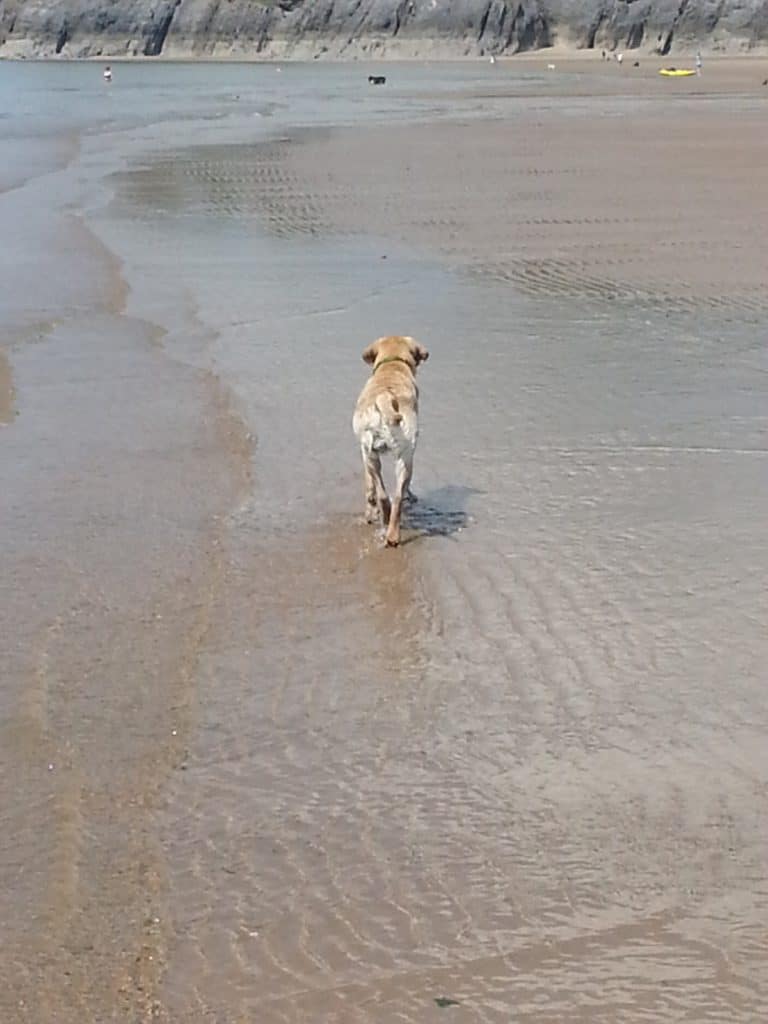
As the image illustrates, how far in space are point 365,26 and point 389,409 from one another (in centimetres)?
9946

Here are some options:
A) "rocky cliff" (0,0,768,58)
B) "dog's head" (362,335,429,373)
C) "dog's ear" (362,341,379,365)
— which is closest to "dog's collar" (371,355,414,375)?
"dog's head" (362,335,429,373)

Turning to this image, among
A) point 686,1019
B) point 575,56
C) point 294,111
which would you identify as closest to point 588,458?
point 686,1019

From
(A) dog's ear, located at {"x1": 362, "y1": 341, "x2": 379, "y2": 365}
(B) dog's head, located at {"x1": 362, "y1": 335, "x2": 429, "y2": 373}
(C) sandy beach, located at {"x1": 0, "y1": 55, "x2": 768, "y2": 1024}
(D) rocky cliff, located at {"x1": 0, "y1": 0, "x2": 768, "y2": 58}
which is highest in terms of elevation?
(B) dog's head, located at {"x1": 362, "y1": 335, "x2": 429, "y2": 373}

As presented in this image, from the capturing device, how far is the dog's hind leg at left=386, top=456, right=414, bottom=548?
6848mm

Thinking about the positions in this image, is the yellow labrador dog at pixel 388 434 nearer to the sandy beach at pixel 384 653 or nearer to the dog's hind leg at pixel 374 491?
the dog's hind leg at pixel 374 491

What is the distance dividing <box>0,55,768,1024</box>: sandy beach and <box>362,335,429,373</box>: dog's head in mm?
685

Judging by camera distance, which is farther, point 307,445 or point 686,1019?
point 307,445

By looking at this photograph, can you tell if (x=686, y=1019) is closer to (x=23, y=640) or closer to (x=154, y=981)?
(x=154, y=981)

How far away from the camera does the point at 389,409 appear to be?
6.73 m

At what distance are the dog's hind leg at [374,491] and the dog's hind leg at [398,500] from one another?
150 mm

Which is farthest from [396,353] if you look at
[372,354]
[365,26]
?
[365,26]

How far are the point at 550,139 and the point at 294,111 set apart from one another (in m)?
15.2

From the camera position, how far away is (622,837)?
439 centimetres

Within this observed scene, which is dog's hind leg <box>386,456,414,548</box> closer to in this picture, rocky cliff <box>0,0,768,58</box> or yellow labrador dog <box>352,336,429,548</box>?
yellow labrador dog <box>352,336,429,548</box>
